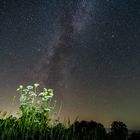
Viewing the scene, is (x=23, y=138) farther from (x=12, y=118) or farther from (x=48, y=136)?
(x=12, y=118)

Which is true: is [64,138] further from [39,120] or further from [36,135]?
[39,120]

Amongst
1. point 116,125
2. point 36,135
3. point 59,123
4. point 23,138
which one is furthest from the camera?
point 116,125

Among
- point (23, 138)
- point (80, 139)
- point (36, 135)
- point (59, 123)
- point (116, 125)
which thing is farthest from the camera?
point (116, 125)

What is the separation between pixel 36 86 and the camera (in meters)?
7.23

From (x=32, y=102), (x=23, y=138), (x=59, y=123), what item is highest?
(x=32, y=102)

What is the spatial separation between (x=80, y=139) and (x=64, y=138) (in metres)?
0.52

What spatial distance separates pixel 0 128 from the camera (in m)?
5.62

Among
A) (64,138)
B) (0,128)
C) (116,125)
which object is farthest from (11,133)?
(116,125)

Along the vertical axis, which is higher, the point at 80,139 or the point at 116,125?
the point at 116,125

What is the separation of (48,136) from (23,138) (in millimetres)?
656

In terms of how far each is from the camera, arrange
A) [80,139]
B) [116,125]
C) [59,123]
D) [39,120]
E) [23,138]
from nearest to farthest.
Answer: [23,138] → [80,139] → [59,123] → [39,120] → [116,125]

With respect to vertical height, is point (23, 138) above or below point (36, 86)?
below

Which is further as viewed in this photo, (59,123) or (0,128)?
(59,123)

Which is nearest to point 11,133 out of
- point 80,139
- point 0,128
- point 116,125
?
point 0,128
